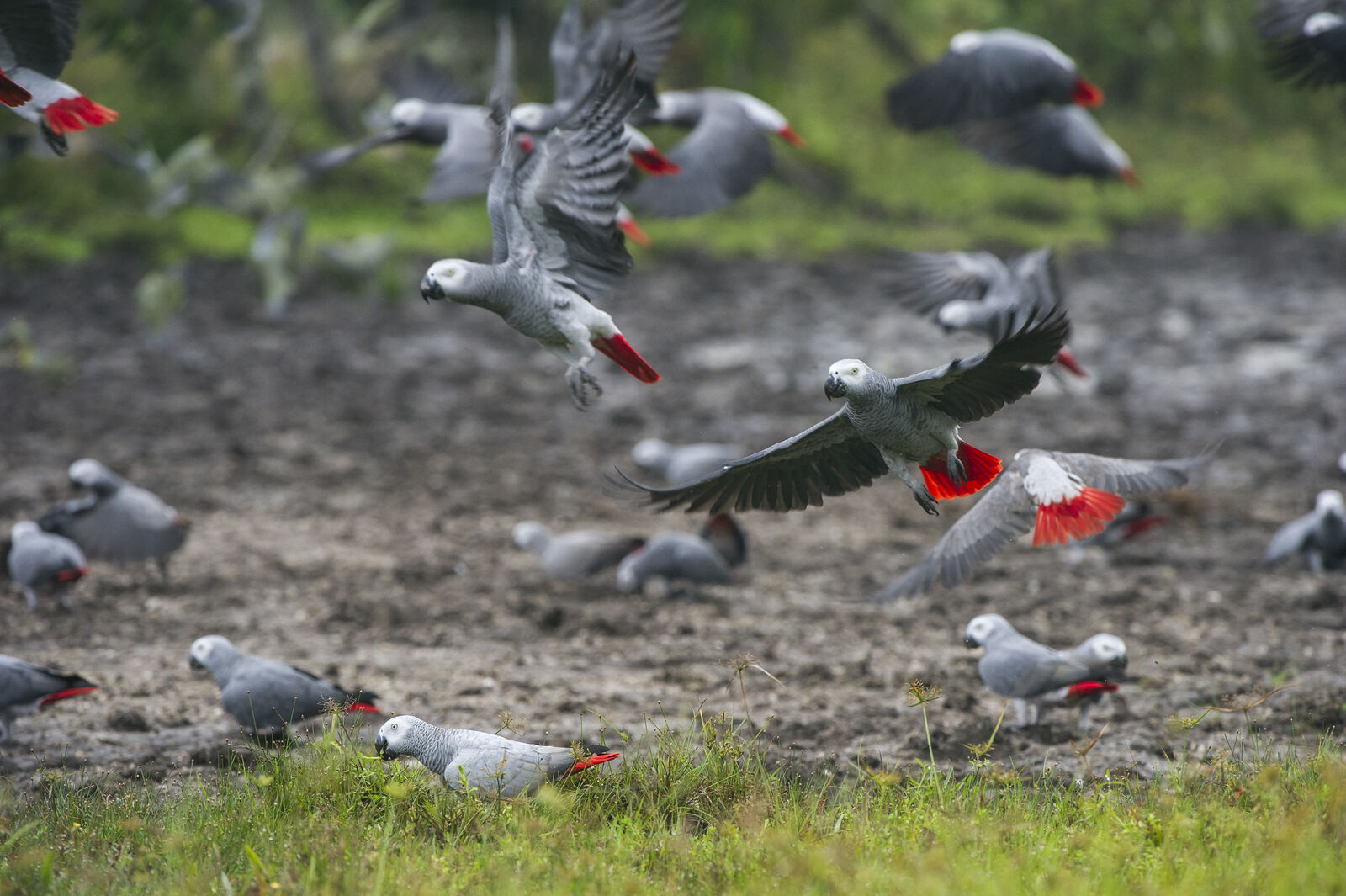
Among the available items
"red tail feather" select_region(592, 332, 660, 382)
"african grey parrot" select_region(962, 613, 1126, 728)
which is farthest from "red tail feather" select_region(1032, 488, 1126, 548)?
"red tail feather" select_region(592, 332, 660, 382)

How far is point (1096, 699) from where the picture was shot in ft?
13.6

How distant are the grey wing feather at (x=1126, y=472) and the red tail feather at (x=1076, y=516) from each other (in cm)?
17

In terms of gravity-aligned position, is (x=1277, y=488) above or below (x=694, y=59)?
below

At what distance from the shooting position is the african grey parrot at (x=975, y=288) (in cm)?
546

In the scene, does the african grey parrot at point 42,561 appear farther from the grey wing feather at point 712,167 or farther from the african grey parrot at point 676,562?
the grey wing feather at point 712,167

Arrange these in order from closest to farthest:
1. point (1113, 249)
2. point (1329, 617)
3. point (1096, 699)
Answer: point (1096, 699) → point (1329, 617) → point (1113, 249)

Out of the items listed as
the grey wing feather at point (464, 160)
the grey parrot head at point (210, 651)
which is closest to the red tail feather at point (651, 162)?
the grey wing feather at point (464, 160)

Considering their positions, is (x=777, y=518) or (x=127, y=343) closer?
(x=777, y=518)

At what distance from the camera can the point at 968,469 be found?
12.5ft

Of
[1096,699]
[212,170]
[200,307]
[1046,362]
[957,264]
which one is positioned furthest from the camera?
[200,307]

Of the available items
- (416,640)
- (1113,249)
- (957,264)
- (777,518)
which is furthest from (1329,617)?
(1113,249)

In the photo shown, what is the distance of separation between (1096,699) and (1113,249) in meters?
9.02

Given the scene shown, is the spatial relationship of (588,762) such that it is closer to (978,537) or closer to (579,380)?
(579,380)

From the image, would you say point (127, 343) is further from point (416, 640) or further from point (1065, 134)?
→ point (1065, 134)
